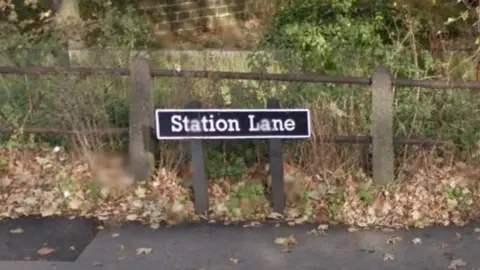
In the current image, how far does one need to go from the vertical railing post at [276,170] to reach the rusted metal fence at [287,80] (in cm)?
52

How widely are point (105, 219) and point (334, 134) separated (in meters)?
2.02

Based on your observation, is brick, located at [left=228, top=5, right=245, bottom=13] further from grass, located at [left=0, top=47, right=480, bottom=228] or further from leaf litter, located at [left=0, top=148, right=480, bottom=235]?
leaf litter, located at [left=0, top=148, right=480, bottom=235]

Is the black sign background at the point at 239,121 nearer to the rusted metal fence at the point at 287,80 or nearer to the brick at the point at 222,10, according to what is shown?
the rusted metal fence at the point at 287,80

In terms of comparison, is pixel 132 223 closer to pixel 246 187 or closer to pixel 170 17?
pixel 246 187

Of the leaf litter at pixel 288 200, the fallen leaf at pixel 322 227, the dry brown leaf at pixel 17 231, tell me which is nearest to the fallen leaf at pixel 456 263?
the leaf litter at pixel 288 200

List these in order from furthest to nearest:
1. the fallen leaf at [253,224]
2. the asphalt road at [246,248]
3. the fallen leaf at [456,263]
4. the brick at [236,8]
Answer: the brick at [236,8], the fallen leaf at [253,224], the asphalt road at [246,248], the fallen leaf at [456,263]

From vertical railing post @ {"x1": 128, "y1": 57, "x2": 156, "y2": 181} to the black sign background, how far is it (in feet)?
1.48

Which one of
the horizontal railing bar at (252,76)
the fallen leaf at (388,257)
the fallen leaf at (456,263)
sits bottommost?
the fallen leaf at (456,263)

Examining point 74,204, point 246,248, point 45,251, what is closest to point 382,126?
point 246,248

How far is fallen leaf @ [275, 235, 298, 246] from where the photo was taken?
5.86 metres

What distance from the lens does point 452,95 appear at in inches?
272

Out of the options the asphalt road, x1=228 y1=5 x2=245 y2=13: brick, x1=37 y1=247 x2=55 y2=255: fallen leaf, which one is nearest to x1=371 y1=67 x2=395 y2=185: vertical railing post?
the asphalt road

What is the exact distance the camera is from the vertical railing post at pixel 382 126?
6391 mm

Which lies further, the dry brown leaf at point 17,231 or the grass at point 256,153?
the grass at point 256,153
